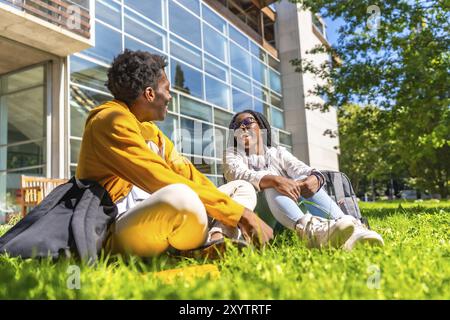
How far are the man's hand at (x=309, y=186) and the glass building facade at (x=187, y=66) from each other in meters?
7.89

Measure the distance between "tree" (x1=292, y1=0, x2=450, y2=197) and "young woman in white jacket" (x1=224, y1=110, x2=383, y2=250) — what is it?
5.08 m

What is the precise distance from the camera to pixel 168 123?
1249 centimetres

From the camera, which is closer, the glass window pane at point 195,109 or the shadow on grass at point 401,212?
the shadow on grass at point 401,212

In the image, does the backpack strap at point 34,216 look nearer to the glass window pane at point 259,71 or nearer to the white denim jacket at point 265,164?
the white denim jacket at point 265,164

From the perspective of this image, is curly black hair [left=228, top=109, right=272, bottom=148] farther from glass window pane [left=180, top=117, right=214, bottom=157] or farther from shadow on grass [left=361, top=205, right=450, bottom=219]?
glass window pane [left=180, top=117, right=214, bottom=157]

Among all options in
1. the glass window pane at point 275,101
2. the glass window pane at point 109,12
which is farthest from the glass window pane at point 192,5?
the glass window pane at point 275,101

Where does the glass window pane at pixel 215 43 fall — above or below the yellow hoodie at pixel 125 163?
above

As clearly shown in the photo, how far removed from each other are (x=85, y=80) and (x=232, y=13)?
34.6 feet

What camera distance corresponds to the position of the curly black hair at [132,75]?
8.02 ft

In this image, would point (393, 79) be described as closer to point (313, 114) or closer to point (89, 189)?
point (89, 189)

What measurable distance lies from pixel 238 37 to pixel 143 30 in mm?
7334

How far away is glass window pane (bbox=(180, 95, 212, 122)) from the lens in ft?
44.9

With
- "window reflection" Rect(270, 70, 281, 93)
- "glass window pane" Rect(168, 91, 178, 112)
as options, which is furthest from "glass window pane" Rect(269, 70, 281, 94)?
"glass window pane" Rect(168, 91, 178, 112)

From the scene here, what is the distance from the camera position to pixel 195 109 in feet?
47.1
